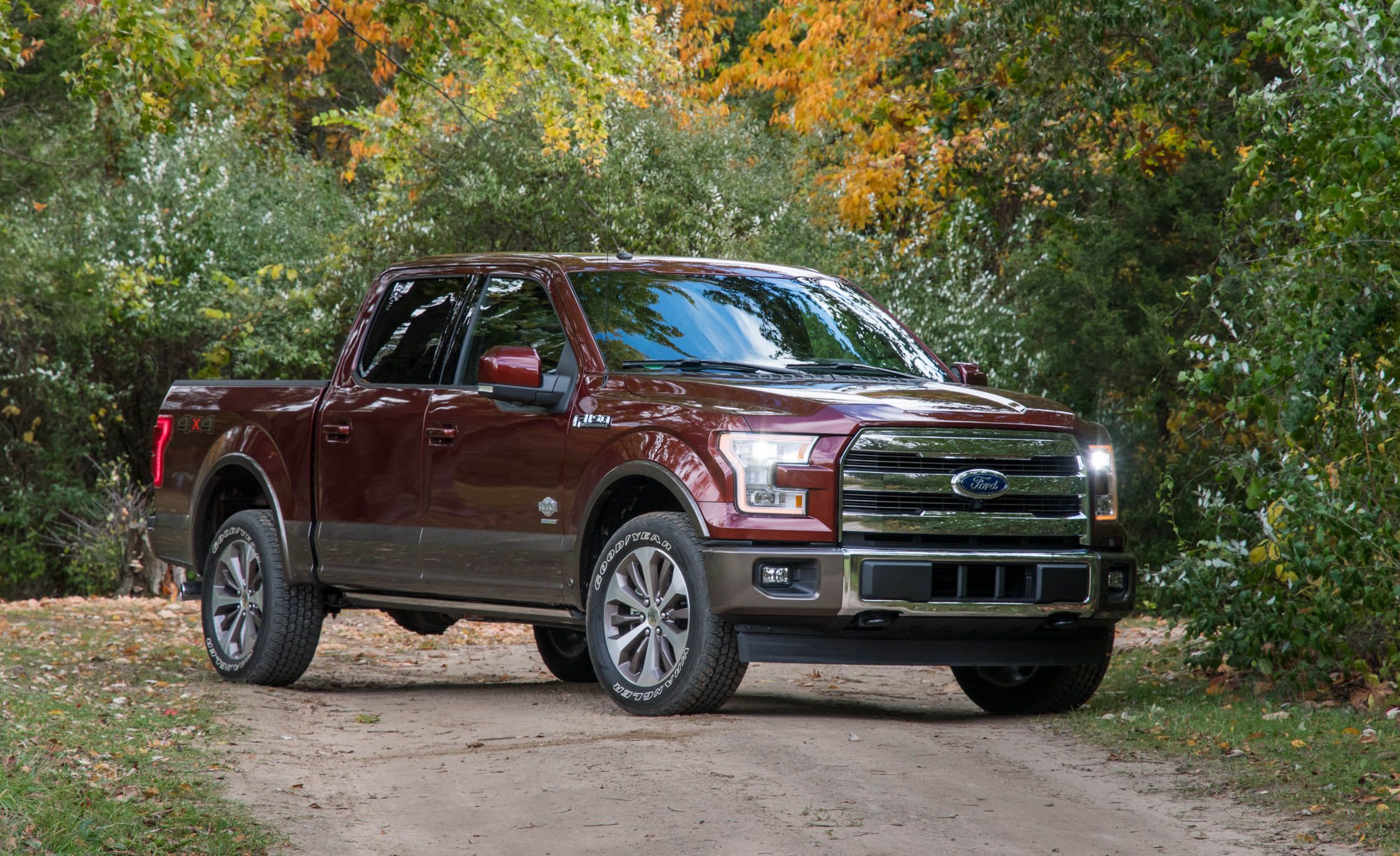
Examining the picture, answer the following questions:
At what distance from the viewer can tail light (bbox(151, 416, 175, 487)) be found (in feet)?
35.2

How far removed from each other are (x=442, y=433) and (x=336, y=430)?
3.03 ft

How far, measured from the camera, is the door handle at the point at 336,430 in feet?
31.2

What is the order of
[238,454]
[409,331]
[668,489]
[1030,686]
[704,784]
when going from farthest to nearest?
[238,454]
[409,331]
[1030,686]
[668,489]
[704,784]

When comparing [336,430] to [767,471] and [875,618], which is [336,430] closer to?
[767,471]

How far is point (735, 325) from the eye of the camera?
875 centimetres

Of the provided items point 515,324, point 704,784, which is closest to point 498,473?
point 515,324

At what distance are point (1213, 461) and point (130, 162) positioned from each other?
17.8 metres

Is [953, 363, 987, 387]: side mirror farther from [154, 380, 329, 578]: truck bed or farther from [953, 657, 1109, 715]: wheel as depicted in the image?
[154, 380, 329, 578]: truck bed

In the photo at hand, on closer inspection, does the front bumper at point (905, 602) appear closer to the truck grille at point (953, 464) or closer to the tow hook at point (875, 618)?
the tow hook at point (875, 618)

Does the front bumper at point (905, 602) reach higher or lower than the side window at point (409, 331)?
lower

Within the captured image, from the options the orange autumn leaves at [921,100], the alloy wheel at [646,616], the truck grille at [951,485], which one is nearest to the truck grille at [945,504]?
the truck grille at [951,485]

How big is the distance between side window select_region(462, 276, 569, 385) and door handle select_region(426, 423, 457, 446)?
24cm

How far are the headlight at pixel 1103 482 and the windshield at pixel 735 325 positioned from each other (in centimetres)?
104

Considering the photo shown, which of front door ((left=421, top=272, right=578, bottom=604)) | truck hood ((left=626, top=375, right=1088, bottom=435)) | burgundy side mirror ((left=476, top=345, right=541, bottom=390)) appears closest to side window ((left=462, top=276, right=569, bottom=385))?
front door ((left=421, top=272, right=578, bottom=604))
